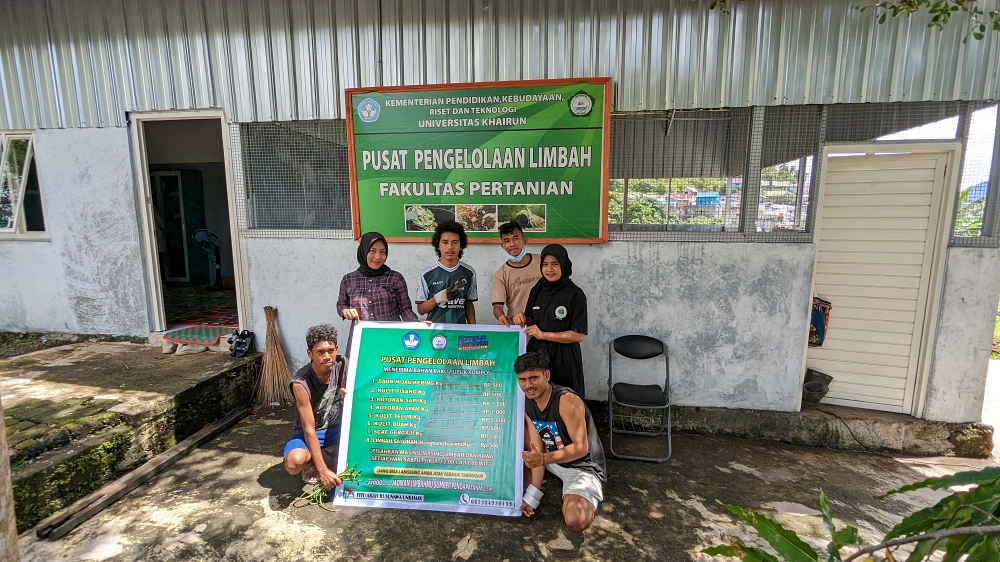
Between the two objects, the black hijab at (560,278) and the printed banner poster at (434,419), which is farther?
the black hijab at (560,278)

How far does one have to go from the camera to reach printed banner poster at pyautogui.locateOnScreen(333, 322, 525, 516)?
278 centimetres

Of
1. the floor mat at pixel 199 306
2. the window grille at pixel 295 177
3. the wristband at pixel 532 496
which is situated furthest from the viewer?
the floor mat at pixel 199 306

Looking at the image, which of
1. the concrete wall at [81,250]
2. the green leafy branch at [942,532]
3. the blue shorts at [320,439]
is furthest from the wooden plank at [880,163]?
the concrete wall at [81,250]

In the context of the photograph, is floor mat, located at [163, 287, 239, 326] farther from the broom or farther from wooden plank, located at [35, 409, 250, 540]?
wooden plank, located at [35, 409, 250, 540]

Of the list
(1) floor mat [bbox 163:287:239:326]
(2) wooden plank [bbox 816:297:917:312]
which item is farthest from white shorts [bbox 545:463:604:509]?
(1) floor mat [bbox 163:287:239:326]

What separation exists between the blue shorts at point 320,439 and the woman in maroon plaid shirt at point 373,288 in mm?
795

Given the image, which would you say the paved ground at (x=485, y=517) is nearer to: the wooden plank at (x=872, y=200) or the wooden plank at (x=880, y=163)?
the wooden plank at (x=872, y=200)

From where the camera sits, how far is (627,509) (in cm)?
288

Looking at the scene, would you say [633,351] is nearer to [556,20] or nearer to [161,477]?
[556,20]

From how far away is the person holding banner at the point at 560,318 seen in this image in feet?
10.4

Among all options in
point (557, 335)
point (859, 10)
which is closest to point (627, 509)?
point (557, 335)

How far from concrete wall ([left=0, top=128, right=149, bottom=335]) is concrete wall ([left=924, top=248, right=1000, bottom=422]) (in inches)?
288

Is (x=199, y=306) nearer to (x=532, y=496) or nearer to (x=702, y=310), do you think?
(x=532, y=496)

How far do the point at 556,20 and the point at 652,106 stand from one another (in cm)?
108
